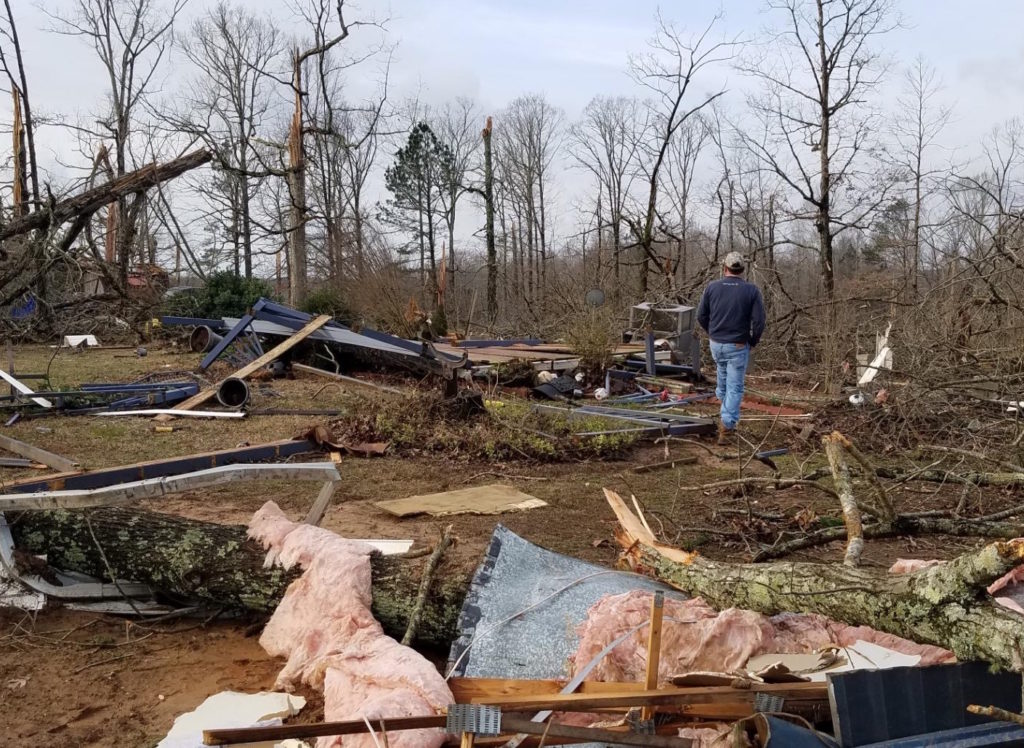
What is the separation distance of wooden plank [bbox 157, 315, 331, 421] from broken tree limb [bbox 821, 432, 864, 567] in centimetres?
819

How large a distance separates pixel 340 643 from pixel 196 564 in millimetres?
1062

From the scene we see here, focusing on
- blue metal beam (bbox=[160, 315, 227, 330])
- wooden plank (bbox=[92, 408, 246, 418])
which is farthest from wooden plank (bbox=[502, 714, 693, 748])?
blue metal beam (bbox=[160, 315, 227, 330])

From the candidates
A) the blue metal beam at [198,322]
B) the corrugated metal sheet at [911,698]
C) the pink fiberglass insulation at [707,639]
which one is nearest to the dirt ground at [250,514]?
the pink fiberglass insulation at [707,639]

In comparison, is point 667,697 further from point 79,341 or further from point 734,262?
point 79,341

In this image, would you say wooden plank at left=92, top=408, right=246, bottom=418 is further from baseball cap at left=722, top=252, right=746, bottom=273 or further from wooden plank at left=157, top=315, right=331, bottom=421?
baseball cap at left=722, top=252, right=746, bottom=273

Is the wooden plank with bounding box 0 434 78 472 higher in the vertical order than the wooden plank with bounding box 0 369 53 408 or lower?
lower

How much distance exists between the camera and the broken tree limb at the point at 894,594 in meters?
2.15

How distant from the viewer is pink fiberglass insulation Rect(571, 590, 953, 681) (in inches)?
110

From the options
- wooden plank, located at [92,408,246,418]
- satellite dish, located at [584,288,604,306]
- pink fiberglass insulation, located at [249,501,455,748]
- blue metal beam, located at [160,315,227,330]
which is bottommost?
pink fiberglass insulation, located at [249,501,455,748]

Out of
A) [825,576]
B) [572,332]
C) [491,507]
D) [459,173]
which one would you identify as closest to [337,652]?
[825,576]

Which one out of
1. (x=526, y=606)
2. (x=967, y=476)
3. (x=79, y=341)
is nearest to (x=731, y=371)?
(x=967, y=476)

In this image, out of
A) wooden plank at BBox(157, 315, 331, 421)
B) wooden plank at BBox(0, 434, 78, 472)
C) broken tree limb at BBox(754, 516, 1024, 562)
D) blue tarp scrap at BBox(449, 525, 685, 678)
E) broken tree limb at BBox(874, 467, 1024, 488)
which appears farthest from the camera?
wooden plank at BBox(157, 315, 331, 421)

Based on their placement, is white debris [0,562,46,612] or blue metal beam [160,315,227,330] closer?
white debris [0,562,46,612]

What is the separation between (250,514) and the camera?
5.72 meters
